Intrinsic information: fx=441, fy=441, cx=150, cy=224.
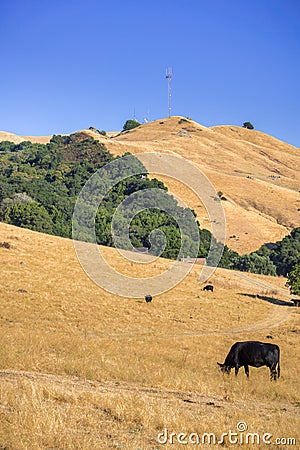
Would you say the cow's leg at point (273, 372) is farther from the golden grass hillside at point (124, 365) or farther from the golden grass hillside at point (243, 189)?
the golden grass hillside at point (243, 189)

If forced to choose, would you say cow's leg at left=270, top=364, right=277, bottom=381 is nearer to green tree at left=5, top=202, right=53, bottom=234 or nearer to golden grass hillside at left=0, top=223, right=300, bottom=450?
golden grass hillside at left=0, top=223, right=300, bottom=450

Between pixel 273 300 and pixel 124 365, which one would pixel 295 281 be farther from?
pixel 124 365

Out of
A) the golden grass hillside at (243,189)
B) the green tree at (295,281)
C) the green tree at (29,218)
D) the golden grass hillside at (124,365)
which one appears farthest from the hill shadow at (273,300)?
the golden grass hillside at (243,189)

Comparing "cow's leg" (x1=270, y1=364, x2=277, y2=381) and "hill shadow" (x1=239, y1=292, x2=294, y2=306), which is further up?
"hill shadow" (x1=239, y1=292, x2=294, y2=306)

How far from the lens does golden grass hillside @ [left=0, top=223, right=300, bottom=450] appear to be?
8438 mm

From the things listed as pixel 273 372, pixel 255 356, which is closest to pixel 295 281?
pixel 273 372

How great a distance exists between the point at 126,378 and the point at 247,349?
4949 mm

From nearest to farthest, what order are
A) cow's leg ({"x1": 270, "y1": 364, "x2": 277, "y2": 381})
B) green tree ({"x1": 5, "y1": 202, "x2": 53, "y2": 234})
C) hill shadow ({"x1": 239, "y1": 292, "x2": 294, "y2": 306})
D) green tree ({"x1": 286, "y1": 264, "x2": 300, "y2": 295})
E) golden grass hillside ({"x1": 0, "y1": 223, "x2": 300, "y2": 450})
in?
1. golden grass hillside ({"x1": 0, "y1": 223, "x2": 300, "y2": 450})
2. cow's leg ({"x1": 270, "y1": 364, "x2": 277, "y2": 381})
3. hill shadow ({"x1": 239, "y1": 292, "x2": 294, "y2": 306})
4. green tree ({"x1": 286, "y1": 264, "x2": 300, "y2": 295})
5. green tree ({"x1": 5, "y1": 202, "x2": 53, "y2": 234})

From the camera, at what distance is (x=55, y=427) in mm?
7703

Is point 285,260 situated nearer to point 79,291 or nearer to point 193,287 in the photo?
point 193,287

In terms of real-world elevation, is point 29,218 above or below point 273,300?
above

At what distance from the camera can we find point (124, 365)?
1591 cm

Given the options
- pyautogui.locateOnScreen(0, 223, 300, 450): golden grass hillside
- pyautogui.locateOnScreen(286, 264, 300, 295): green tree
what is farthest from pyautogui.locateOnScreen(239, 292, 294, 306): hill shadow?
pyautogui.locateOnScreen(0, 223, 300, 450): golden grass hillside

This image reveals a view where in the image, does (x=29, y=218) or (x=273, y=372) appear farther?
(x=29, y=218)
